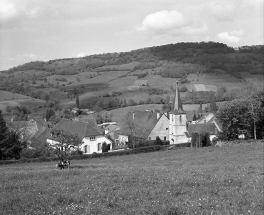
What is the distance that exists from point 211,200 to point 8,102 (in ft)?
454

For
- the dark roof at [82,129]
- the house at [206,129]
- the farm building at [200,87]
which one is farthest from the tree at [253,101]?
the farm building at [200,87]

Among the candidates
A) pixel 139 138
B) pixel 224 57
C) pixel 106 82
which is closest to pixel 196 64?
pixel 224 57

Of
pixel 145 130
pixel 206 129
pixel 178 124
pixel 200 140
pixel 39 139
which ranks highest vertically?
pixel 178 124

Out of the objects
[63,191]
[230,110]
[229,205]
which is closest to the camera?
[229,205]

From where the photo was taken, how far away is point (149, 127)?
78.8 meters

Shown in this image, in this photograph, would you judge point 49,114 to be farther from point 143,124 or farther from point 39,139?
point 143,124

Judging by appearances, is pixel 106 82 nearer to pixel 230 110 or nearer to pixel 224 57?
pixel 224 57

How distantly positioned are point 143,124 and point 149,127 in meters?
3.08

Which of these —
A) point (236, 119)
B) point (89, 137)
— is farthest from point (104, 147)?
point (236, 119)

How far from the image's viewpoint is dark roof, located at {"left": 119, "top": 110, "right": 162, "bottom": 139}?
256 ft

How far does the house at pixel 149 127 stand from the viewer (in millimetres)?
77500

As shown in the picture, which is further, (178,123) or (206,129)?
(178,123)

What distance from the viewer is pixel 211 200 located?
34.9ft

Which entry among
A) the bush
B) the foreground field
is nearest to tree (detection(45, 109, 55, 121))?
the bush
